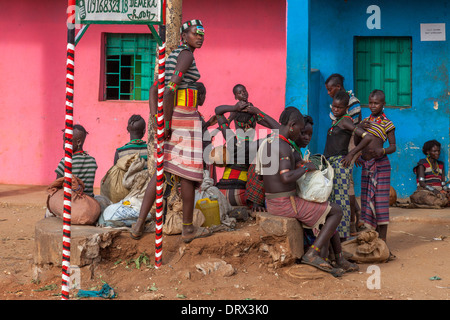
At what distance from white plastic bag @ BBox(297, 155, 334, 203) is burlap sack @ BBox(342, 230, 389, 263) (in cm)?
90

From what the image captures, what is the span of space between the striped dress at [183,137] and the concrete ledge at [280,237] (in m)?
0.75

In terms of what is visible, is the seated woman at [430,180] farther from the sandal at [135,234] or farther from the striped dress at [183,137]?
the sandal at [135,234]

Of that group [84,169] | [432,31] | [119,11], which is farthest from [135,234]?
[432,31]

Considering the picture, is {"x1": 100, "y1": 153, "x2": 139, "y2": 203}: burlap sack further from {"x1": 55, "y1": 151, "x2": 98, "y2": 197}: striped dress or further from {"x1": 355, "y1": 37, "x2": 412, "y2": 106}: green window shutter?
{"x1": 355, "y1": 37, "x2": 412, "y2": 106}: green window shutter

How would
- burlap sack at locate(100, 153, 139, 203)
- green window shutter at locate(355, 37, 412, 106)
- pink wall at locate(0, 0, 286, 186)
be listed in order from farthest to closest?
pink wall at locate(0, 0, 286, 186) → green window shutter at locate(355, 37, 412, 106) → burlap sack at locate(100, 153, 139, 203)

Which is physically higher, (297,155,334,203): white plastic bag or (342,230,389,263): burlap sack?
(297,155,334,203): white plastic bag

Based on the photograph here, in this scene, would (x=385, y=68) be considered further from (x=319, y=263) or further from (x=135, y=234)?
(x=135, y=234)

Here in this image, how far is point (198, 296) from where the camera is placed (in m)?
4.86

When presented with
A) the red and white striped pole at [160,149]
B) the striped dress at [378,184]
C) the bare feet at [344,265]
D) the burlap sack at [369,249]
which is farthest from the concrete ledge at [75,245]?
the striped dress at [378,184]

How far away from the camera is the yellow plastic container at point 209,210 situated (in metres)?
5.71

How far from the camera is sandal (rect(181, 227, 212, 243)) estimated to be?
213 inches

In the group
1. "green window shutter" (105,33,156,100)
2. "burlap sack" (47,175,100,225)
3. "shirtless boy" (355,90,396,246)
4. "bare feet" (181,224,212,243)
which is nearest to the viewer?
"bare feet" (181,224,212,243)

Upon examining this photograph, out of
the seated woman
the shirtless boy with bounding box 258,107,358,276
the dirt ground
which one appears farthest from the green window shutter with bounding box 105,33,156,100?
the shirtless boy with bounding box 258,107,358,276

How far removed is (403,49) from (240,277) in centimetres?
593
